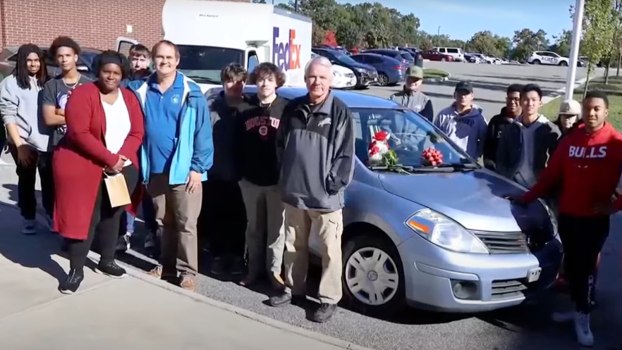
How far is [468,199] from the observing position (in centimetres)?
500

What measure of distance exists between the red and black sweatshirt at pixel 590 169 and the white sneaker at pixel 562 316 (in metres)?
0.99

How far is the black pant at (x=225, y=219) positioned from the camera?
5.93m

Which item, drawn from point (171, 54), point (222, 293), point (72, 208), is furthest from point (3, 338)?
point (171, 54)

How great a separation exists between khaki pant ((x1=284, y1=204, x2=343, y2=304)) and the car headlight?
21.6 inches

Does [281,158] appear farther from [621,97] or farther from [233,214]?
[621,97]

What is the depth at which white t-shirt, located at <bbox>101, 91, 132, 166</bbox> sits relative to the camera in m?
4.85

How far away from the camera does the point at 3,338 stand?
158 inches

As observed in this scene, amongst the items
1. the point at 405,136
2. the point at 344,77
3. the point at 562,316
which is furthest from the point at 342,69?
the point at 562,316

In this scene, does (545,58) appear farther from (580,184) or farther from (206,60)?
(580,184)

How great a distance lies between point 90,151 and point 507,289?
301 cm

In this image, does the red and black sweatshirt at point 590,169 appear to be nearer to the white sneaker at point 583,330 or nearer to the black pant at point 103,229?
the white sneaker at point 583,330

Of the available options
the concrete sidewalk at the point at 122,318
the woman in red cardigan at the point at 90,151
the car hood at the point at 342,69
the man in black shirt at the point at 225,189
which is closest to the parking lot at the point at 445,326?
Result: the man in black shirt at the point at 225,189

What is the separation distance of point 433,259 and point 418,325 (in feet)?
2.12

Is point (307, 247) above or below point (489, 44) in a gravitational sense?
below
